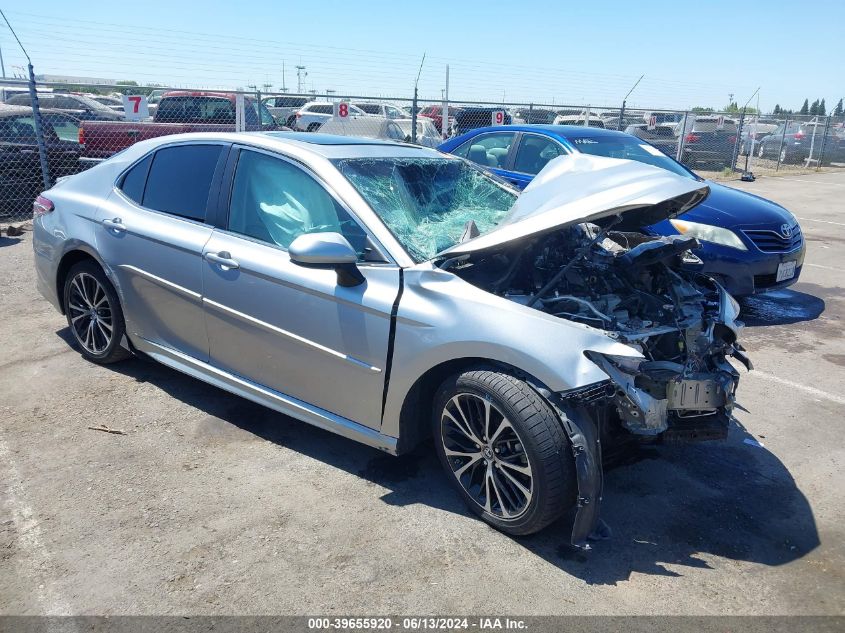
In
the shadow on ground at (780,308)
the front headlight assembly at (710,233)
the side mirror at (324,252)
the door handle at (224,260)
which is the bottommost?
the shadow on ground at (780,308)

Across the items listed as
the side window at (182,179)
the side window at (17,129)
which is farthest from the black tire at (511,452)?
the side window at (17,129)

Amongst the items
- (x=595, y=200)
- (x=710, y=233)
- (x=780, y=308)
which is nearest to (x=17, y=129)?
(x=710, y=233)

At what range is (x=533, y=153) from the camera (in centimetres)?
756

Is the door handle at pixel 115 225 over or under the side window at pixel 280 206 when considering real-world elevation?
under

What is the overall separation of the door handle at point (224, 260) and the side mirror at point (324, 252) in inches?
24.3

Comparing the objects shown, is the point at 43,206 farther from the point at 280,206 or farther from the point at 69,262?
the point at 280,206

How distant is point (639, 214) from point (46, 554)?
10.6ft

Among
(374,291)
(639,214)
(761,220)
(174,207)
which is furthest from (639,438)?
(761,220)

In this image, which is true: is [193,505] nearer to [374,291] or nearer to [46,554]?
[46,554]

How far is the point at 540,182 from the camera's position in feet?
12.5

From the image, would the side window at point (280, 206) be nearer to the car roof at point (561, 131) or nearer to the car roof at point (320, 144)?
the car roof at point (320, 144)

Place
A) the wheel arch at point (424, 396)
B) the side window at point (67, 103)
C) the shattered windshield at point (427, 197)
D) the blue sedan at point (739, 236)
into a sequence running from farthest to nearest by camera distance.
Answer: the side window at point (67, 103) → the blue sedan at point (739, 236) → the shattered windshield at point (427, 197) → the wheel arch at point (424, 396)

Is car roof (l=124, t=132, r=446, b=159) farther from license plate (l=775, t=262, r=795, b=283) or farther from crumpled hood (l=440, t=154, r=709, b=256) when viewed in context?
license plate (l=775, t=262, r=795, b=283)

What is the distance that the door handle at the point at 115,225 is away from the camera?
14.0ft
